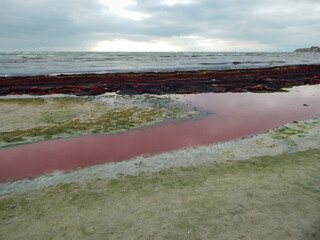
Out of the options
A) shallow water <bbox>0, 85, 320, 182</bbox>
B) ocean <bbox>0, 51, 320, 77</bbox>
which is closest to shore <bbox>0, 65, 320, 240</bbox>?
shallow water <bbox>0, 85, 320, 182</bbox>

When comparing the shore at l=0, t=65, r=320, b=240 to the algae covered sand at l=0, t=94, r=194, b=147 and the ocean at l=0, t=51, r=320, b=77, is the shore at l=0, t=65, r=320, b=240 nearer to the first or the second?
the algae covered sand at l=0, t=94, r=194, b=147

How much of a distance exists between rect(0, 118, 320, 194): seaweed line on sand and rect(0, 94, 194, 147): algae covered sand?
4.54m

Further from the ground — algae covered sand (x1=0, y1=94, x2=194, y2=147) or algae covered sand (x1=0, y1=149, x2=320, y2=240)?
algae covered sand (x1=0, y1=94, x2=194, y2=147)

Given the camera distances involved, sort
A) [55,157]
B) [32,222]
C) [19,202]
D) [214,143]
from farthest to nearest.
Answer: [214,143] → [55,157] → [19,202] → [32,222]

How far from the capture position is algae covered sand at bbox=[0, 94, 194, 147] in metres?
13.8

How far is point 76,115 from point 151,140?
7.73 m

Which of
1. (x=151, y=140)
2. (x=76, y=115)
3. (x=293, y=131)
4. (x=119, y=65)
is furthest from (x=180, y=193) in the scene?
(x=119, y=65)

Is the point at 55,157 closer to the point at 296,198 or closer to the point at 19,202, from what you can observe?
the point at 19,202

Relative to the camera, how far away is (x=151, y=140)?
12.5 metres

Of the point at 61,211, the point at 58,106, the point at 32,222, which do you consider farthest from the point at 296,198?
the point at 58,106

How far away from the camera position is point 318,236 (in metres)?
5.48

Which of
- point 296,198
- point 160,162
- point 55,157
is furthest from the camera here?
point 55,157

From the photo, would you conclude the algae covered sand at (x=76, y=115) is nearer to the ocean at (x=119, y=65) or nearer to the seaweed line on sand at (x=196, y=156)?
the seaweed line on sand at (x=196, y=156)

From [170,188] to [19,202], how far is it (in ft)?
16.1
